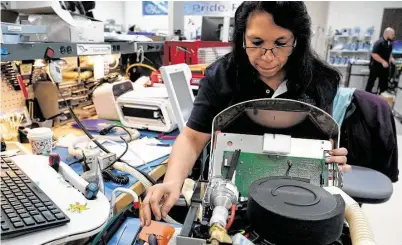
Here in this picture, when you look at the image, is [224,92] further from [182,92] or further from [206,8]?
[206,8]

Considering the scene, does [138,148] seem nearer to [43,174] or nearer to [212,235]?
[43,174]

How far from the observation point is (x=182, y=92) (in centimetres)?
176

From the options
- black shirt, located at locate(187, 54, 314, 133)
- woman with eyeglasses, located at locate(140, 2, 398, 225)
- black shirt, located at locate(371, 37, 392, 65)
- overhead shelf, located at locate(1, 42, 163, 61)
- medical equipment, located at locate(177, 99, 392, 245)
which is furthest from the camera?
black shirt, located at locate(371, 37, 392, 65)

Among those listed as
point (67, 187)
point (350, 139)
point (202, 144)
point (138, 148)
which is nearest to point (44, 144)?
point (138, 148)

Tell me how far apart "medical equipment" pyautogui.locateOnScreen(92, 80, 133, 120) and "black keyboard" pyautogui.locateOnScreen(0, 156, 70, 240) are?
1052 millimetres

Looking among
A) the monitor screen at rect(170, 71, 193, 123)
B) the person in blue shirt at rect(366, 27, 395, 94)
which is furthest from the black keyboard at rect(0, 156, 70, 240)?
the person in blue shirt at rect(366, 27, 395, 94)

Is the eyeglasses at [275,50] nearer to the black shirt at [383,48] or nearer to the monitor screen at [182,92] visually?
the monitor screen at [182,92]

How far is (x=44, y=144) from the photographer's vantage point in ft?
4.34

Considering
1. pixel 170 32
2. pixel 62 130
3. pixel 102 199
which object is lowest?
pixel 62 130

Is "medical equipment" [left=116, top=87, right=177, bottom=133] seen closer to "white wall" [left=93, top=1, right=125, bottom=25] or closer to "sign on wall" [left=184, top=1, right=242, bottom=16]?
"sign on wall" [left=184, top=1, right=242, bottom=16]

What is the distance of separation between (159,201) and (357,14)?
874 centimetres

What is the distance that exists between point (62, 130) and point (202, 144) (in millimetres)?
1010

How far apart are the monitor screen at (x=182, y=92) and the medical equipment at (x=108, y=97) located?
0.41 m

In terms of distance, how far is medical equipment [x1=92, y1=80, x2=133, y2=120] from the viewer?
1886mm
